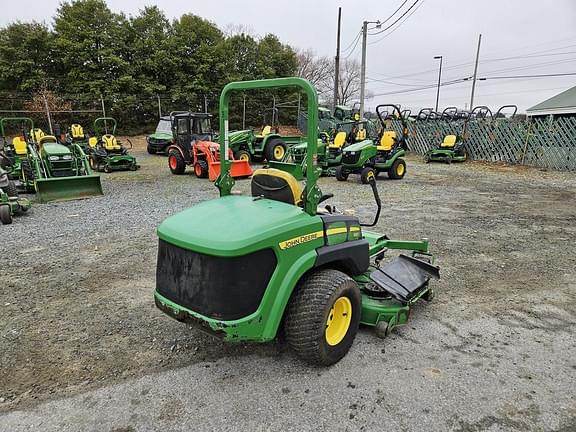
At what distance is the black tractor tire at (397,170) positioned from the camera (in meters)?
10.1

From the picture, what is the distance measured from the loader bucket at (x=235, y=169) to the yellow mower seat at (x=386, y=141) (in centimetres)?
347

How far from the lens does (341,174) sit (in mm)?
10008

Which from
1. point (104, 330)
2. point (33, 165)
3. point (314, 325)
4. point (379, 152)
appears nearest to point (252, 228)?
point (314, 325)

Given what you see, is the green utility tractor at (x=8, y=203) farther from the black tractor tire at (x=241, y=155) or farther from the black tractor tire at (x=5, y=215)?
the black tractor tire at (x=241, y=155)

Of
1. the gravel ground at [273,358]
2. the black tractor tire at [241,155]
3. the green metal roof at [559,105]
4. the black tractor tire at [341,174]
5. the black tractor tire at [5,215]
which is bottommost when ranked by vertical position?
the gravel ground at [273,358]

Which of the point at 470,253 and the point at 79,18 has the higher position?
the point at 79,18

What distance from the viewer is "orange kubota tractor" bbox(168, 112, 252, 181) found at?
1025 cm

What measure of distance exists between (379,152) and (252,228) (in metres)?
8.58

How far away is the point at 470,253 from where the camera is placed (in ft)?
15.5

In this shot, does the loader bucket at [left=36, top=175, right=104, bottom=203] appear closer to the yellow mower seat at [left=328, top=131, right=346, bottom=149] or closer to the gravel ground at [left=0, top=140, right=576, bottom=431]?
the gravel ground at [left=0, top=140, right=576, bottom=431]

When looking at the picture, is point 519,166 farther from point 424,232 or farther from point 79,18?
point 79,18

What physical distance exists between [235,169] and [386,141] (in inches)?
158

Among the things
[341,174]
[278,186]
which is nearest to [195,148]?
[341,174]

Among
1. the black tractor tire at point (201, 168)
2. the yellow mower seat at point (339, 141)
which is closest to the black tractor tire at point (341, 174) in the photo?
the yellow mower seat at point (339, 141)
